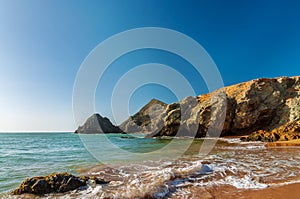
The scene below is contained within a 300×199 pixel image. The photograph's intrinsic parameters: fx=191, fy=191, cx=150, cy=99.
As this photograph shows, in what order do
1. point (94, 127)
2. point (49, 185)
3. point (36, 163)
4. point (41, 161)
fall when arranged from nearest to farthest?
point (49, 185) → point (36, 163) → point (41, 161) → point (94, 127)

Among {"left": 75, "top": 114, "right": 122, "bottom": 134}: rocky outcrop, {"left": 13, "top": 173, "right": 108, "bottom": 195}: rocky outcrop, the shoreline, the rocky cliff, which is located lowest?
the shoreline

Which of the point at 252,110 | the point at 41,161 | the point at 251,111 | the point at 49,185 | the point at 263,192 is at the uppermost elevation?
the point at 252,110

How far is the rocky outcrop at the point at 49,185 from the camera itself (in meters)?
6.07

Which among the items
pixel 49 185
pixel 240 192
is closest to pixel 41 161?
pixel 49 185

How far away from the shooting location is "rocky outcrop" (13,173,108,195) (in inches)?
239

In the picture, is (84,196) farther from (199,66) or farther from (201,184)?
(199,66)

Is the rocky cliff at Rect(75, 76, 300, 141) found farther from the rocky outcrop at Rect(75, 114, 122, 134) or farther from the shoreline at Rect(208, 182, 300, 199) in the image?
the rocky outcrop at Rect(75, 114, 122, 134)

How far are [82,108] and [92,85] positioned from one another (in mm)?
1843

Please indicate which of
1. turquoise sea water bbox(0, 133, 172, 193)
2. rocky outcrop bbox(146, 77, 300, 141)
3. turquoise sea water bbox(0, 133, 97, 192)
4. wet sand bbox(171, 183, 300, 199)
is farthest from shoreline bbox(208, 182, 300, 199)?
rocky outcrop bbox(146, 77, 300, 141)

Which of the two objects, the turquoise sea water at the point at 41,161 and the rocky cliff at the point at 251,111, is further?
the rocky cliff at the point at 251,111

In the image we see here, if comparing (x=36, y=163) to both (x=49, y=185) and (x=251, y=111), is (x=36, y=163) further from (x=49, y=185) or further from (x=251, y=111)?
(x=251, y=111)

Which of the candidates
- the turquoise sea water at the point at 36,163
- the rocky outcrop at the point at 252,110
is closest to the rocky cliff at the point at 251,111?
the rocky outcrop at the point at 252,110

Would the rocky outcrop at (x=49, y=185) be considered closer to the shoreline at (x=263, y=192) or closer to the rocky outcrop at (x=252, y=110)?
the shoreline at (x=263, y=192)

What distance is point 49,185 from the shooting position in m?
6.23
